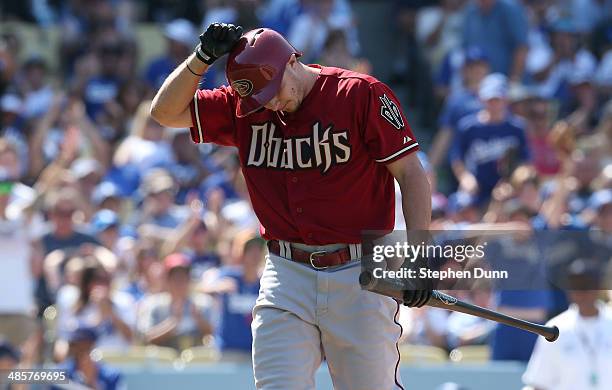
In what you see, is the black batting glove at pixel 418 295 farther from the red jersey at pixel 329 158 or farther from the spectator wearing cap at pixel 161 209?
the spectator wearing cap at pixel 161 209

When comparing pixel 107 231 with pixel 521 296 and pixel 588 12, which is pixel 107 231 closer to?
pixel 521 296

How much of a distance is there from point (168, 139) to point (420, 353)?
4.25 m

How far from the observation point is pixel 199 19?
49.6 feet

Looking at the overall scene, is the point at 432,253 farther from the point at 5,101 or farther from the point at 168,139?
the point at 5,101

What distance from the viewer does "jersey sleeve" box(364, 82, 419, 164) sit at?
5.35m

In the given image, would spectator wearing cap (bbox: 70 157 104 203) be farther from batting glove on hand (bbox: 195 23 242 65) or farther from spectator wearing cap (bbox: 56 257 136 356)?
batting glove on hand (bbox: 195 23 242 65)

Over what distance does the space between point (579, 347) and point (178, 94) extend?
3.30 m

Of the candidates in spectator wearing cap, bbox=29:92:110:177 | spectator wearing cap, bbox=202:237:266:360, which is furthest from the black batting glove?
spectator wearing cap, bbox=29:92:110:177

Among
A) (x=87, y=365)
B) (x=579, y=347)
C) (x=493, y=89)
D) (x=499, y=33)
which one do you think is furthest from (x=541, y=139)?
(x=87, y=365)

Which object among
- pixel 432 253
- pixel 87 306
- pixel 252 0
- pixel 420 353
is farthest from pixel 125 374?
pixel 252 0

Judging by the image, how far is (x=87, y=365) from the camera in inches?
327

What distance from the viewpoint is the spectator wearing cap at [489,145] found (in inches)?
465

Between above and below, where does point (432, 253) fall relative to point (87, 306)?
above

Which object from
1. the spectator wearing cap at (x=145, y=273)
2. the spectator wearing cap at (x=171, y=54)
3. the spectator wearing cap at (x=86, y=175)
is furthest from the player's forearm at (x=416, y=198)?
the spectator wearing cap at (x=171, y=54)
